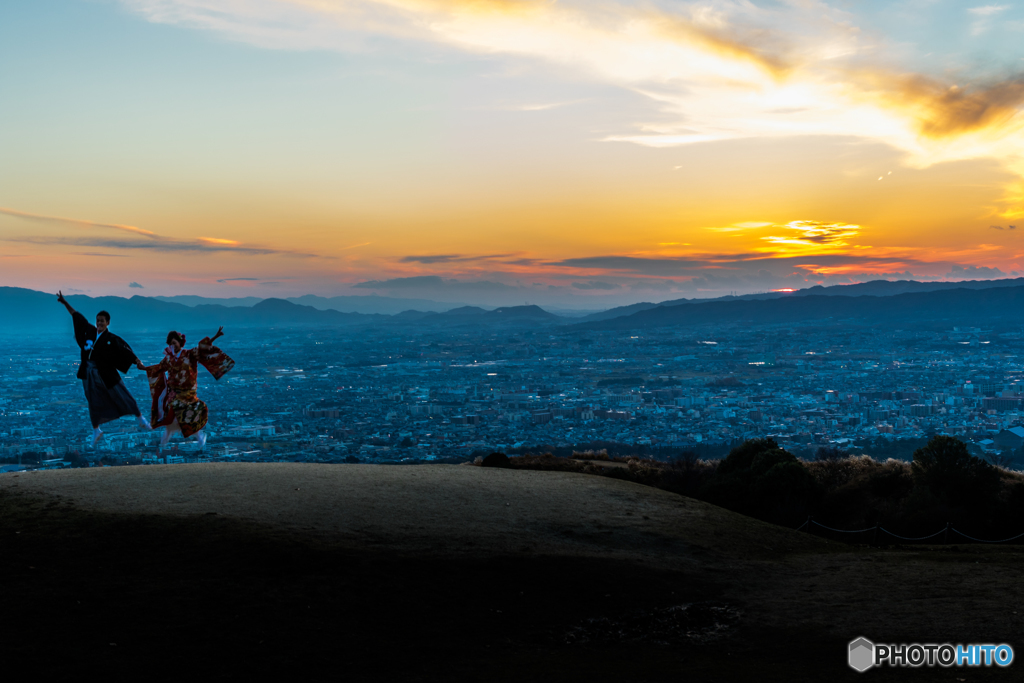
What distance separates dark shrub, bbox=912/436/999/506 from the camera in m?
23.2

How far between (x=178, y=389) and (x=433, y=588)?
6465mm

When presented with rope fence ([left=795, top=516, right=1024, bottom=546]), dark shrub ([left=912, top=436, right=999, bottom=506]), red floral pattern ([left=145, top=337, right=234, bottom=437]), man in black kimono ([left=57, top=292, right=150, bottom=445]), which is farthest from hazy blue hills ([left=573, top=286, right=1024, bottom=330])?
man in black kimono ([left=57, top=292, right=150, bottom=445])

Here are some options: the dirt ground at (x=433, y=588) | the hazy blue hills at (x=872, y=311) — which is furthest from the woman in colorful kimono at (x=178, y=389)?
the hazy blue hills at (x=872, y=311)

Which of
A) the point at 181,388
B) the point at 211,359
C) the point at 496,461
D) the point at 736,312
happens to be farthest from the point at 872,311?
the point at 181,388

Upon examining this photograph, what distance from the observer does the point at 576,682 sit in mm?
9820

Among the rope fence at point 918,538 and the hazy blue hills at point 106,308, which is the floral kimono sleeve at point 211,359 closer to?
the rope fence at point 918,538

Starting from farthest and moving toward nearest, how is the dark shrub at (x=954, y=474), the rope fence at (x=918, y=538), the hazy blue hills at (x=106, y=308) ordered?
1. the hazy blue hills at (x=106, y=308)
2. the dark shrub at (x=954, y=474)
3. the rope fence at (x=918, y=538)

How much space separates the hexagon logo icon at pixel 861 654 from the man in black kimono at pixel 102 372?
12.9 m

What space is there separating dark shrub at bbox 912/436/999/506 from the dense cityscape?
2622 cm

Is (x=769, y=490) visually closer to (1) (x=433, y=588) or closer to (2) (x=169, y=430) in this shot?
(1) (x=433, y=588)

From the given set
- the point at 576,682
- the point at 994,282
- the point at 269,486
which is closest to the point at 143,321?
the point at 269,486

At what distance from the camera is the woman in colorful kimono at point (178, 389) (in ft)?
46.6

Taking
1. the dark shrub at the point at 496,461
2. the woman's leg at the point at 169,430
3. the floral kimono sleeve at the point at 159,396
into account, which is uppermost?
the floral kimono sleeve at the point at 159,396

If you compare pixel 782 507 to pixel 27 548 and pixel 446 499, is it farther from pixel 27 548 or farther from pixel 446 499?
pixel 27 548
